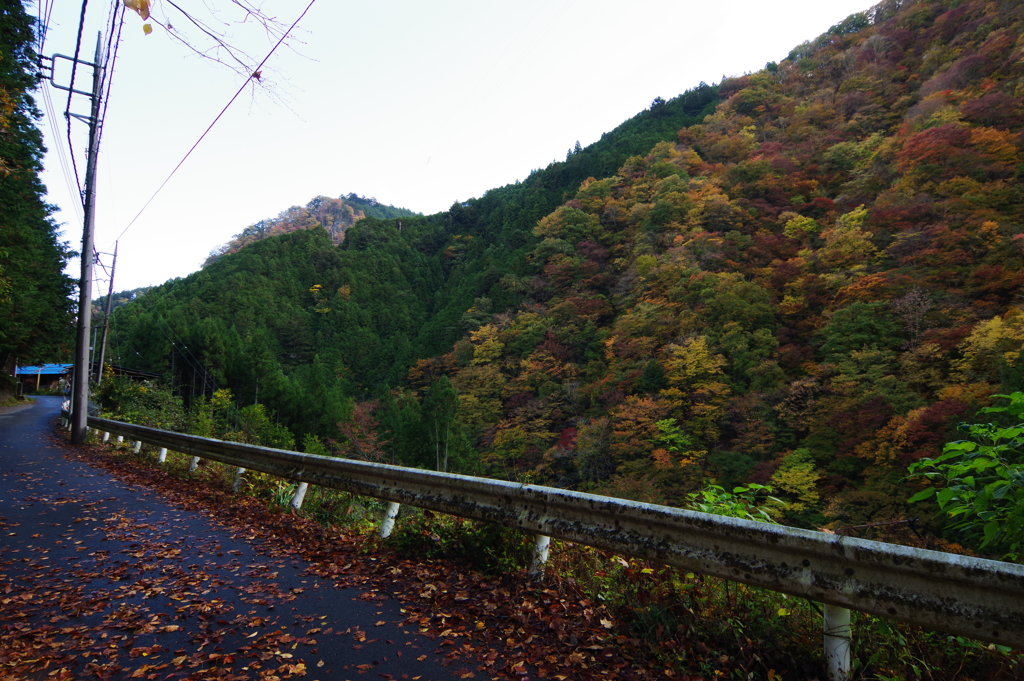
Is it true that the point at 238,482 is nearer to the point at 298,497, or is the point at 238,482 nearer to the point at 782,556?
the point at 298,497

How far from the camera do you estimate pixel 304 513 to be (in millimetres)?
6352

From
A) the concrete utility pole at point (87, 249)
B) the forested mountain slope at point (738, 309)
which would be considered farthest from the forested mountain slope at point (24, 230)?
the forested mountain slope at point (738, 309)

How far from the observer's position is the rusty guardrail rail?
1.97 meters

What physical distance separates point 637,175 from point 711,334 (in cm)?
3916

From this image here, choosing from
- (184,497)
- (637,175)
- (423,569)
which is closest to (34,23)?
(184,497)

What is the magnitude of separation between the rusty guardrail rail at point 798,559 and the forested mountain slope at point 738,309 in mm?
9020

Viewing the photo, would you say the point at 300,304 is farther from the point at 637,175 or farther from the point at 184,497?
the point at 184,497

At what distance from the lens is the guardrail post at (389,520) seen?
4934 millimetres

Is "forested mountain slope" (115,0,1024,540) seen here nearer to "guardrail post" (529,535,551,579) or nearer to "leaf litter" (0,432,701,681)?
"guardrail post" (529,535,551,579)

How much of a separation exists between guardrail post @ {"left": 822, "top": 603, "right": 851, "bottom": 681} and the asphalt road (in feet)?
5.51

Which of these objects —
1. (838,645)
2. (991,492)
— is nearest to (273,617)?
(838,645)

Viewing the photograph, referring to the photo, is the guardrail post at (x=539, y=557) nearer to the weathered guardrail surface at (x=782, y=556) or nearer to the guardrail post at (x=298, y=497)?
the weathered guardrail surface at (x=782, y=556)

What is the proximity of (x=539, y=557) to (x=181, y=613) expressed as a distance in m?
2.46

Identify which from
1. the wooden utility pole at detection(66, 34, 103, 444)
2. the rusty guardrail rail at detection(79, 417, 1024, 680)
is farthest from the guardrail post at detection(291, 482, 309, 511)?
the wooden utility pole at detection(66, 34, 103, 444)
